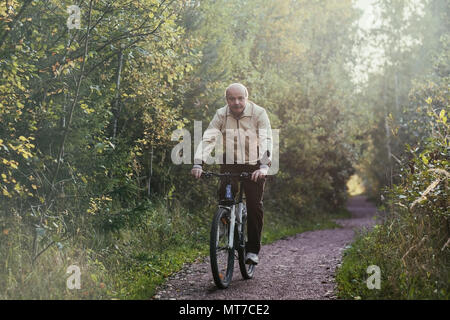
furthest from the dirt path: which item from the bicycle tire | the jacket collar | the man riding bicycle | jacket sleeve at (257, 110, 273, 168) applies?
the jacket collar

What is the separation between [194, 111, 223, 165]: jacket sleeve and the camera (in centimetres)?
569

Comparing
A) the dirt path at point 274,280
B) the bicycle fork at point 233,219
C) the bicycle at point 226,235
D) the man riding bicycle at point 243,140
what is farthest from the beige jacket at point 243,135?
the dirt path at point 274,280

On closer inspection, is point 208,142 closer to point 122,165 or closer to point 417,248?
point 122,165

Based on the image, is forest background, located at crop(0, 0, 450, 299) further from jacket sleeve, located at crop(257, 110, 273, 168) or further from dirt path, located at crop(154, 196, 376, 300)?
jacket sleeve, located at crop(257, 110, 273, 168)

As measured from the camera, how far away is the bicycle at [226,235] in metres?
5.21

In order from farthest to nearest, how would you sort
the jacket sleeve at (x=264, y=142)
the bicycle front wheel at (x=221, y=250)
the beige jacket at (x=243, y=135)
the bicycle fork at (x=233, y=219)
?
the beige jacket at (x=243, y=135) < the jacket sleeve at (x=264, y=142) < the bicycle fork at (x=233, y=219) < the bicycle front wheel at (x=221, y=250)

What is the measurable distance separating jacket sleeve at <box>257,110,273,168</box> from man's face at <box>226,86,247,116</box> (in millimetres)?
293

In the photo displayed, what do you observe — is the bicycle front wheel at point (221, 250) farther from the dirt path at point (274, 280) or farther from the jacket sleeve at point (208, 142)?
the jacket sleeve at point (208, 142)

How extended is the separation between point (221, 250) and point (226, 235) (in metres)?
0.18

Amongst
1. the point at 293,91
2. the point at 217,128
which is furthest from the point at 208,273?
the point at 293,91

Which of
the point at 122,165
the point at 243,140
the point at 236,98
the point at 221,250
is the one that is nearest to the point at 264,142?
the point at 243,140
